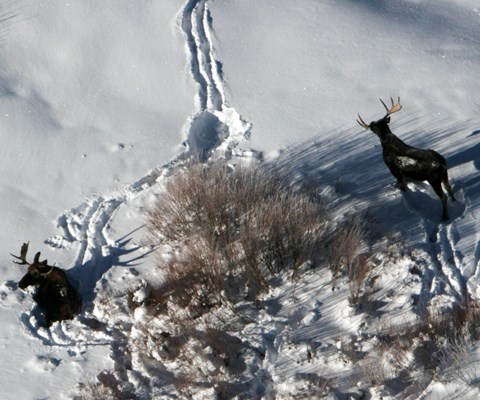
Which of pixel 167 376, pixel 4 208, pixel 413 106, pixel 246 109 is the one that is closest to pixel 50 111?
pixel 4 208

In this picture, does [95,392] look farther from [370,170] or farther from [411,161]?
[411,161]

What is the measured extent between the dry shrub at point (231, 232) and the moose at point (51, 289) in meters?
1.26

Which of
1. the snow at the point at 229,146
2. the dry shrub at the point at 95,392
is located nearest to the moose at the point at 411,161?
the snow at the point at 229,146

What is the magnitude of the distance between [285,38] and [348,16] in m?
1.08

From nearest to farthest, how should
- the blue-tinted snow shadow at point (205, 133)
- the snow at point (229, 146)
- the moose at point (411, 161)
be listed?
the moose at point (411, 161) < the snow at point (229, 146) < the blue-tinted snow shadow at point (205, 133)

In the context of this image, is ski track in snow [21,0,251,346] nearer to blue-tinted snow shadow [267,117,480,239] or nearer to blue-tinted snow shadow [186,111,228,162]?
blue-tinted snow shadow [186,111,228,162]

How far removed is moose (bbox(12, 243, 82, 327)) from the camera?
914 cm

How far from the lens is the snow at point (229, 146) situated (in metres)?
8.67

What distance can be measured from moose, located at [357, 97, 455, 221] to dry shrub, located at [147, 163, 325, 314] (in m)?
1.11

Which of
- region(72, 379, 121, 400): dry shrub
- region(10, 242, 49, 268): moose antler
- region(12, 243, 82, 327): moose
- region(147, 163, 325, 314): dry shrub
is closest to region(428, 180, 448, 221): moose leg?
region(147, 163, 325, 314): dry shrub

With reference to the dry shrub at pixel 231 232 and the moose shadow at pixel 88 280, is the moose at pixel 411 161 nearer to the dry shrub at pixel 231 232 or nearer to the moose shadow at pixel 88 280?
the dry shrub at pixel 231 232

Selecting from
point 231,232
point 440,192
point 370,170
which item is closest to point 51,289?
point 231,232

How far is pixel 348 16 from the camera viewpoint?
1152 cm

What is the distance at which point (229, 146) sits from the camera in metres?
10.3
